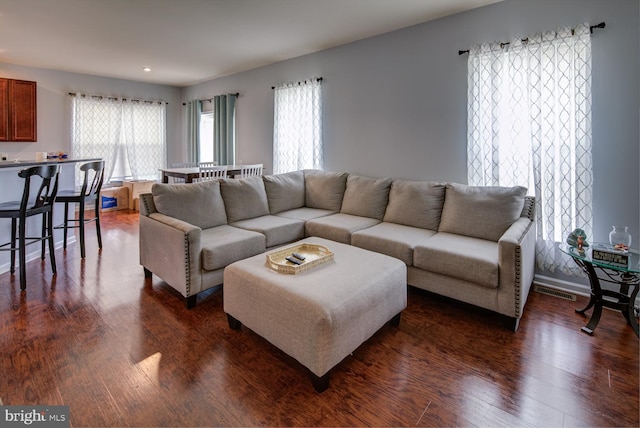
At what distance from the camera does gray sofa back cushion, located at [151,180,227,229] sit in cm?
289

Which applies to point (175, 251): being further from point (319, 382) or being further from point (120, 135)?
point (120, 135)

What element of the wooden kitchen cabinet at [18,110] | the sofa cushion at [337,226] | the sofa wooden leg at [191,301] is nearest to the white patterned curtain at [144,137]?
the wooden kitchen cabinet at [18,110]

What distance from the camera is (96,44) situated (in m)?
4.18

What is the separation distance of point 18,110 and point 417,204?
5.95 m

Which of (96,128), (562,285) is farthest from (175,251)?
(96,128)

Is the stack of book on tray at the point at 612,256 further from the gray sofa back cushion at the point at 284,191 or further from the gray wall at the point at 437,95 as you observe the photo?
the gray sofa back cushion at the point at 284,191

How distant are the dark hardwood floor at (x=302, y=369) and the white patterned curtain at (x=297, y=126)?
260 cm

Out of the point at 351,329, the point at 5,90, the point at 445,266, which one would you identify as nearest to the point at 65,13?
the point at 5,90

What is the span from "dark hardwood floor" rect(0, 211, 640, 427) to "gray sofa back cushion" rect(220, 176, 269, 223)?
0.99 metres

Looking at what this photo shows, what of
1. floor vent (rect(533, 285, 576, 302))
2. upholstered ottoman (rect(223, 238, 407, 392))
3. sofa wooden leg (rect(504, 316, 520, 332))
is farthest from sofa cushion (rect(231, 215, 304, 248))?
floor vent (rect(533, 285, 576, 302))

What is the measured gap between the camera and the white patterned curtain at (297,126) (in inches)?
177

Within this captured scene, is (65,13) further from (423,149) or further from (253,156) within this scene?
(423,149)

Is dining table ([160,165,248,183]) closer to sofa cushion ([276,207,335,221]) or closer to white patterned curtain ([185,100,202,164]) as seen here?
sofa cushion ([276,207,335,221])
